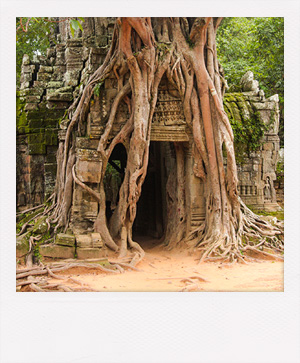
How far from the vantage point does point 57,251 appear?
21.4 feet

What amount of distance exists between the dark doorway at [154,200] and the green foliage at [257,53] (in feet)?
6.94

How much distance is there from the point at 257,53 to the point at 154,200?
4.89 m

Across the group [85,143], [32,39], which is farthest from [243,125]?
[32,39]

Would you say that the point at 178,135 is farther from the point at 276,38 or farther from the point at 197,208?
the point at 276,38

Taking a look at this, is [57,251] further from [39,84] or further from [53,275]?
[39,84]

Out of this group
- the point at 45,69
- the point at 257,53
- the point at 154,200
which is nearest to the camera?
the point at 45,69

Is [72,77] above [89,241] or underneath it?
above

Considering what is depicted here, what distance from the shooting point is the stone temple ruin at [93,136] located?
7.05 meters

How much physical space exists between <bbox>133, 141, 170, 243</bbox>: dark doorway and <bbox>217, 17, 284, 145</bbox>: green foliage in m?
2.12

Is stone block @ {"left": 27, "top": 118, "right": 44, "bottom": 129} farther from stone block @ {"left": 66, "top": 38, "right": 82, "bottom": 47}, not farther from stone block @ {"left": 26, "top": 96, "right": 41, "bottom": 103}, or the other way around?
stone block @ {"left": 66, "top": 38, "right": 82, "bottom": 47}

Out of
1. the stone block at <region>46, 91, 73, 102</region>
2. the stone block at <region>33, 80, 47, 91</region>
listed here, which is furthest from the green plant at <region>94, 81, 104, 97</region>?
the stone block at <region>33, 80, 47, 91</region>

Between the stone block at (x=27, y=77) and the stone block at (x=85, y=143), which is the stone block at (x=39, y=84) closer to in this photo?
the stone block at (x=27, y=77)

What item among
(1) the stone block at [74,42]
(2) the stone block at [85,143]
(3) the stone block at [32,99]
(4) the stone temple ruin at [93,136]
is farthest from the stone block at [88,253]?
(1) the stone block at [74,42]

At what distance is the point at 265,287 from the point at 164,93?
3586 mm
